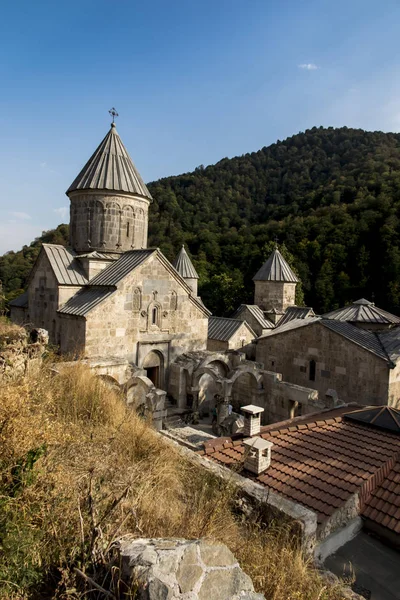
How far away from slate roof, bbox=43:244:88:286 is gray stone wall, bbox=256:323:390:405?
690 centimetres

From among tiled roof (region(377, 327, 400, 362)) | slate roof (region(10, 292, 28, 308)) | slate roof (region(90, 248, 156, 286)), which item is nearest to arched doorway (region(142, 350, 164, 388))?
slate roof (region(90, 248, 156, 286))

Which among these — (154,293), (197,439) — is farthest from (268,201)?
(197,439)

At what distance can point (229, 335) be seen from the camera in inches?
609

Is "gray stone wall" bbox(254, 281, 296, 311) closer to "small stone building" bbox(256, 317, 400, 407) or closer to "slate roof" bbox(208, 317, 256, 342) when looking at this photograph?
"slate roof" bbox(208, 317, 256, 342)

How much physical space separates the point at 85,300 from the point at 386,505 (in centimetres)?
885

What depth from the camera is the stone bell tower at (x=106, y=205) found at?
12.8 m

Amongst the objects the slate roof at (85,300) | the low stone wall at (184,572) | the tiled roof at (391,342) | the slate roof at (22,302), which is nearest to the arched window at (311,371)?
the tiled roof at (391,342)

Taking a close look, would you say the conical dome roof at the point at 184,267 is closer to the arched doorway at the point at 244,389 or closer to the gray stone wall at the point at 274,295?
the gray stone wall at the point at 274,295

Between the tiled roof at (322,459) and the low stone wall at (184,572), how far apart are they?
7.87ft

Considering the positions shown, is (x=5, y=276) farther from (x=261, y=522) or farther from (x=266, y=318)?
(x=261, y=522)

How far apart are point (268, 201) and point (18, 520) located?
6559 cm

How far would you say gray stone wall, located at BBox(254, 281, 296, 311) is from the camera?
1953 cm

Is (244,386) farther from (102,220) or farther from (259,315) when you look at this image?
(102,220)

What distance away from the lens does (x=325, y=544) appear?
154 inches
